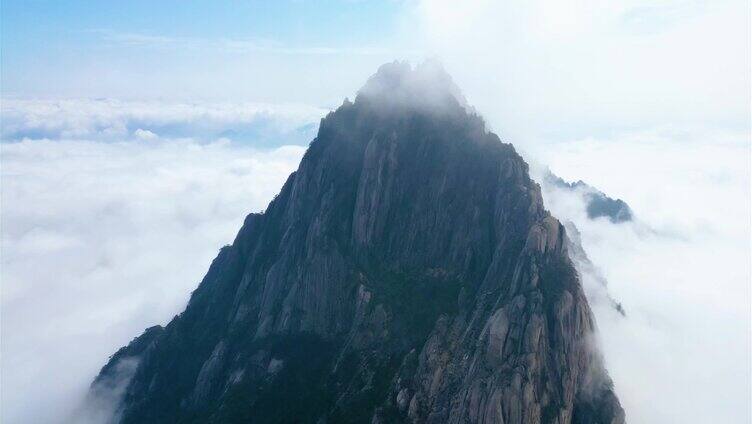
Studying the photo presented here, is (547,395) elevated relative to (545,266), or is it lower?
lower

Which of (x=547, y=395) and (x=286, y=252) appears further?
(x=286, y=252)

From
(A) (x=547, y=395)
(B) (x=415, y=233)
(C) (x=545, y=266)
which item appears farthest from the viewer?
(B) (x=415, y=233)

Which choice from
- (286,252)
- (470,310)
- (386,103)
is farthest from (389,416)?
(386,103)

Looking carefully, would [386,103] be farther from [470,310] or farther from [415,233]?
[470,310]

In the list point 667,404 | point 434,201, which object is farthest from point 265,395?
point 667,404

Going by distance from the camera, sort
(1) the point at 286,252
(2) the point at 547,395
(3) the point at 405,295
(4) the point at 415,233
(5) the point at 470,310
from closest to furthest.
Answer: (2) the point at 547,395 < (5) the point at 470,310 < (3) the point at 405,295 < (4) the point at 415,233 < (1) the point at 286,252

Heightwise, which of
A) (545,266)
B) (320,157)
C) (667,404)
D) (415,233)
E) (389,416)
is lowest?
(667,404)
